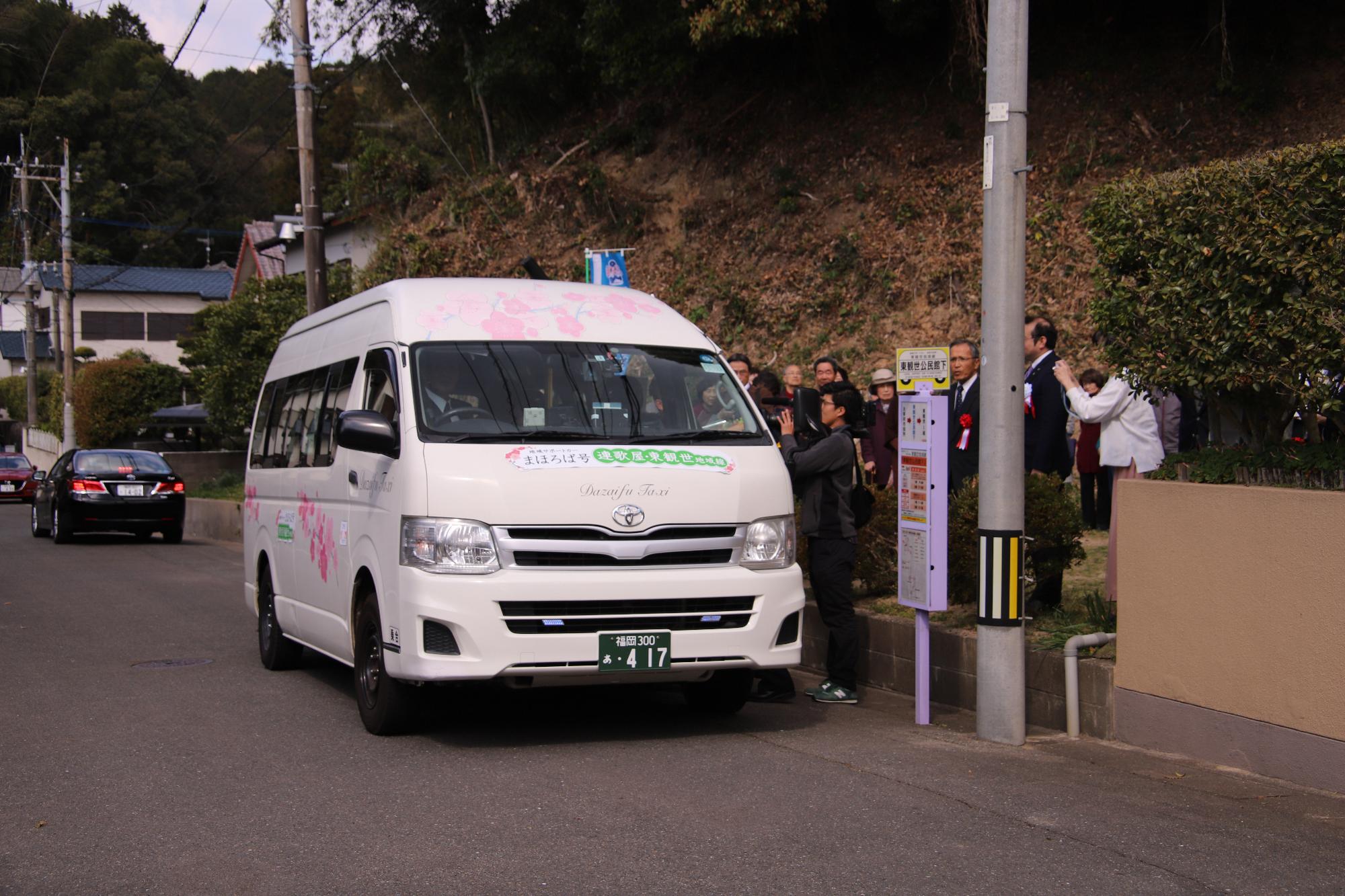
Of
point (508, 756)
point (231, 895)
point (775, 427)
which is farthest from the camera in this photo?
point (775, 427)

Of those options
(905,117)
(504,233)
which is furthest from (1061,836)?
(504,233)

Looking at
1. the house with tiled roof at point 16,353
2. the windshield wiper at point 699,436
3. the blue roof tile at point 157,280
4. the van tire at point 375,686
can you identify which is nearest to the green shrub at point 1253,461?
the windshield wiper at point 699,436

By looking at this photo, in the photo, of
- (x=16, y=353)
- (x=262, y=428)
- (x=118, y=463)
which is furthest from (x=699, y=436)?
(x=16, y=353)

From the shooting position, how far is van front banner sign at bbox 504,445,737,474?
21.9ft

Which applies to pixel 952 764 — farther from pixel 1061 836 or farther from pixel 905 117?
pixel 905 117

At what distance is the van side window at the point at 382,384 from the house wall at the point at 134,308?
64.2 meters

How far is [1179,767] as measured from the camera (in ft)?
21.0

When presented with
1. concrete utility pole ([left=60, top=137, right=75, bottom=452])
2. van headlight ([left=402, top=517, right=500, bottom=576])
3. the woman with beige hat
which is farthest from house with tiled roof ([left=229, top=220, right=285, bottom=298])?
van headlight ([left=402, top=517, right=500, bottom=576])

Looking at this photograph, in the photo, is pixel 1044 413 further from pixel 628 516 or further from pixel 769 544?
pixel 628 516

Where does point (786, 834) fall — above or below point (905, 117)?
below

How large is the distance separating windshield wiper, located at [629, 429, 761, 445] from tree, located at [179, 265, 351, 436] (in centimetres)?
2472

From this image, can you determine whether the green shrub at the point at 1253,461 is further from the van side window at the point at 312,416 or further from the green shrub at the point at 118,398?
the green shrub at the point at 118,398

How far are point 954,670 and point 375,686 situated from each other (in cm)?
344

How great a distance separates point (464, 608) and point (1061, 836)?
2.93m
